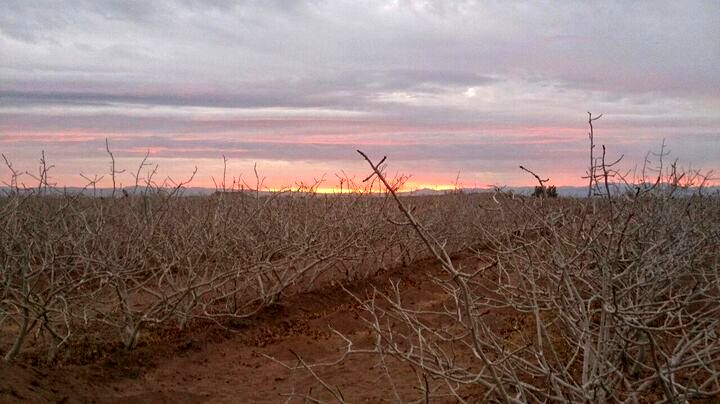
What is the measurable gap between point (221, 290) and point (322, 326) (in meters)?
1.68

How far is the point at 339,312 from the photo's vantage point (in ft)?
35.8

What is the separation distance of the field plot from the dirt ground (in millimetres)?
28

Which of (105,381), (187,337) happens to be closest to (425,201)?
(187,337)

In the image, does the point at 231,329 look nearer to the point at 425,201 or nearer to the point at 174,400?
the point at 174,400

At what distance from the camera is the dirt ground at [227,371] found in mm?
6441

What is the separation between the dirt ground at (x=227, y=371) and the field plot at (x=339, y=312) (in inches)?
1.1

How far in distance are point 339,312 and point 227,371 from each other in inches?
121

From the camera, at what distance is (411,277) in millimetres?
15117

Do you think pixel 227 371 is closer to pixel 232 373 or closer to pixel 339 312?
pixel 232 373

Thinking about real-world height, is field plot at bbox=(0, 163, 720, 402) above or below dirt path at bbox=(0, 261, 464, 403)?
above

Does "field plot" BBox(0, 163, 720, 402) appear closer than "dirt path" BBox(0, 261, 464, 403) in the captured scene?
Yes

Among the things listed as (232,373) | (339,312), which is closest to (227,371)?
(232,373)

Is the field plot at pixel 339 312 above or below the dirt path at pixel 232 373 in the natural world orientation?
above

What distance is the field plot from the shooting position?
437 centimetres
